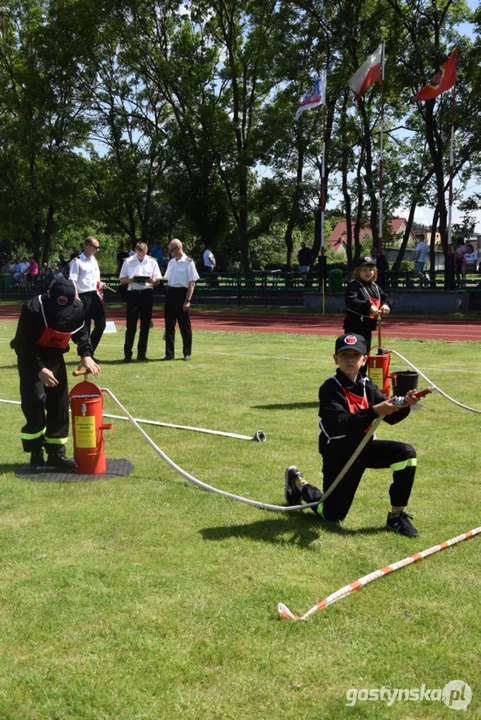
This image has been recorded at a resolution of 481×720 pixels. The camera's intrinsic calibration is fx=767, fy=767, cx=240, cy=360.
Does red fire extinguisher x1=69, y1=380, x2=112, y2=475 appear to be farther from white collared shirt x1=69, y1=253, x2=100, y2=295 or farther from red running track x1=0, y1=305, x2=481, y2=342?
red running track x1=0, y1=305, x2=481, y2=342

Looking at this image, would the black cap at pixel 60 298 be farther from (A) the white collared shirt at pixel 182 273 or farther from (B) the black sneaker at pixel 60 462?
(A) the white collared shirt at pixel 182 273

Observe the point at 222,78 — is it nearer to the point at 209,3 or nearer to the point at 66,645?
the point at 209,3

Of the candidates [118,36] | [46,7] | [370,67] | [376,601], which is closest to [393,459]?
[376,601]

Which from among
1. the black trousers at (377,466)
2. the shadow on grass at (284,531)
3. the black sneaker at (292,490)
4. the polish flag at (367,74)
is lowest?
the shadow on grass at (284,531)

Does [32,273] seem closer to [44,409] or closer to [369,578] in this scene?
[44,409]

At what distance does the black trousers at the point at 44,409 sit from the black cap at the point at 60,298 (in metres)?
0.52

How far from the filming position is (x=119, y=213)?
41.8 metres

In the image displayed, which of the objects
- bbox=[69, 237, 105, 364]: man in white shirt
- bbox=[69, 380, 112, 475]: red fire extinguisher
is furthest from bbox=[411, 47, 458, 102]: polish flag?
bbox=[69, 380, 112, 475]: red fire extinguisher

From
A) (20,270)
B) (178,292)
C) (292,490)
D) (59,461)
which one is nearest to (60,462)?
(59,461)

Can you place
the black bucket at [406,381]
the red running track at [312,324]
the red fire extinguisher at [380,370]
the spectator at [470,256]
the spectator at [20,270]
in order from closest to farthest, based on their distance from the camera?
the black bucket at [406,381], the red fire extinguisher at [380,370], the red running track at [312,324], the spectator at [470,256], the spectator at [20,270]

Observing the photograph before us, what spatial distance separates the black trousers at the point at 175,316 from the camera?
13.8 m

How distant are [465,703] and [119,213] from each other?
1593 inches

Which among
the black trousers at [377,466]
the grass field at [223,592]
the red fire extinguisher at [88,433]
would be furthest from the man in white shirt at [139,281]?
the black trousers at [377,466]

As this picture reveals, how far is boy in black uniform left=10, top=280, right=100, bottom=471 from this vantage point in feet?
21.4
